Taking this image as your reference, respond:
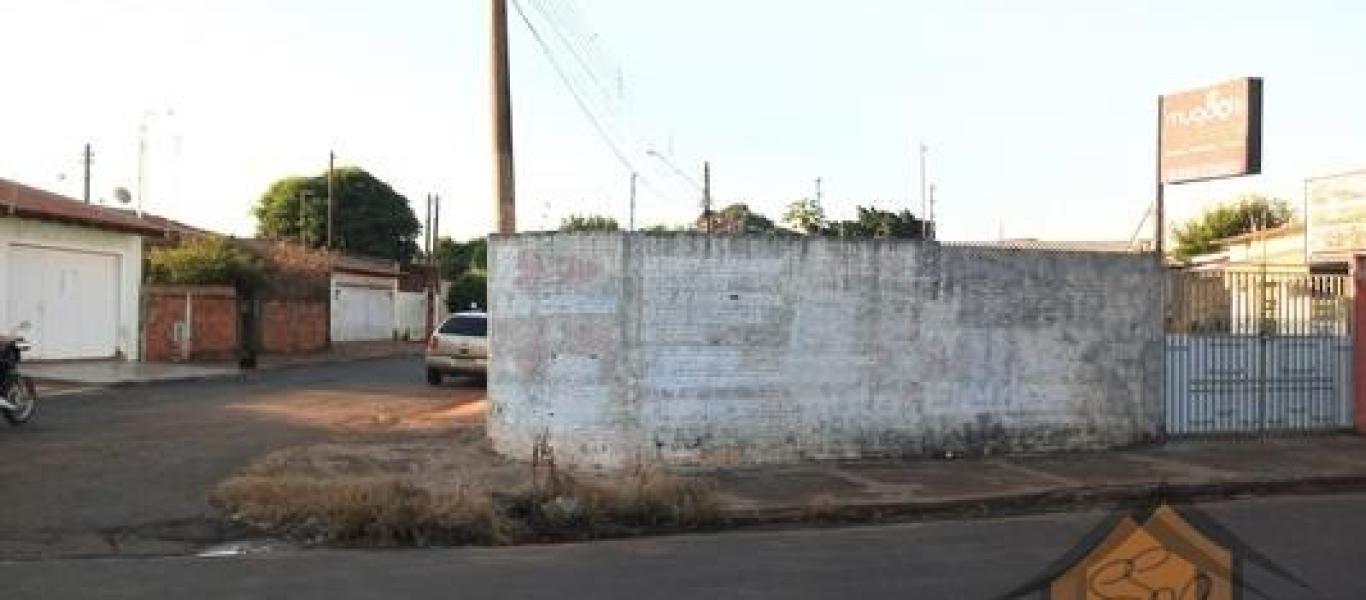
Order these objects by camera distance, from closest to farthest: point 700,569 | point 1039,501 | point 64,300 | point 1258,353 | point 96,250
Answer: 1. point 700,569
2. point 1039,501
3. point 1258,353
4. point 64,300
5. point 96,250

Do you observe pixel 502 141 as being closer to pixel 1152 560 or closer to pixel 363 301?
pixel 1152 560

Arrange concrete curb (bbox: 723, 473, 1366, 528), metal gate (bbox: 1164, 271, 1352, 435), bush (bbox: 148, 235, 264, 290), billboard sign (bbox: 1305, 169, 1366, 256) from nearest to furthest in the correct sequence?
concrete curb (bbox: 723, 473, 1366, 528) → metal gate (bbox: 1164, 271, 1352, 435) → billboard sign (bbox: 1305, 169, 1366, 256) → bush (bbox: 148, 235, 264, 290)

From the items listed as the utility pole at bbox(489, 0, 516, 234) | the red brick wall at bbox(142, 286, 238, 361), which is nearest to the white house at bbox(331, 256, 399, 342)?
the red brick wall at bbox(142, 286, 238, 361)

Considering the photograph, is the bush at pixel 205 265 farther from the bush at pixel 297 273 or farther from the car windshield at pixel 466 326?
the car windshield at pixel 466 326

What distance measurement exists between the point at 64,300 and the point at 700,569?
23.8m

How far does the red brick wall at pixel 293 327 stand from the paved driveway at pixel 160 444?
1221 centimetres

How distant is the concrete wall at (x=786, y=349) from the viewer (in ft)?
46.5

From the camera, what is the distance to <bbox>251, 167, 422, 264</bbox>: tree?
2844 inches

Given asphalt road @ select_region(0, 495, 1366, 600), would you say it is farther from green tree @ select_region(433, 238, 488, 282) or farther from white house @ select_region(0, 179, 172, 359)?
green tree @ select_region(433, 238, 488, 282)

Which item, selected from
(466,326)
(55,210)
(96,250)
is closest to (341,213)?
(96,250)

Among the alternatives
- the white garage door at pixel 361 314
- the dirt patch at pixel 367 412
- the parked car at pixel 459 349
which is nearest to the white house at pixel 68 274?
the parked car at pixel 459 349

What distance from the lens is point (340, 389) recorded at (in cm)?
2447

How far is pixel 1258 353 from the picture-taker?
17.6m

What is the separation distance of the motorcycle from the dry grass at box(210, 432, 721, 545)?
5271 mm
